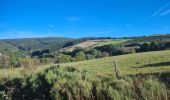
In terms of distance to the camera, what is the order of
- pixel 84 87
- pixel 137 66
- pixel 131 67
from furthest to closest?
pixel 137 66 → pixel 131 67 → pixel 84 87

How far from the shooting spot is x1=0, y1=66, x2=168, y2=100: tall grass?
343 inches

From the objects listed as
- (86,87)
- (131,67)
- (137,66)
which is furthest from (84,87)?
(137,66)

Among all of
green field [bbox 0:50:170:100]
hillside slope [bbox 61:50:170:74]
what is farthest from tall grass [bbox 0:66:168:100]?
hillside slope [bbox 61:50:170:74]

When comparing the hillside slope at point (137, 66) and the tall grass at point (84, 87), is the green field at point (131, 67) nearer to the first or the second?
the hillside slope at point (137, 66)

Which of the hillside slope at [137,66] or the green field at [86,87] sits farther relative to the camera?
the hillside slope at [137,66]

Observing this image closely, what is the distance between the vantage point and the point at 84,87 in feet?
32.9

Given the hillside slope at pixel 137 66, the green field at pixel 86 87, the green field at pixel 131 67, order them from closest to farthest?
the green field at pixel 86 87
the green field at pixel 131 67
the hillside slope at pixel 137 66

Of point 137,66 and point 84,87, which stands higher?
point 84,87

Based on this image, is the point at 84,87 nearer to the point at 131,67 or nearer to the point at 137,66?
the point at 131,67

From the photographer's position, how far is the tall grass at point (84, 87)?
8711mm

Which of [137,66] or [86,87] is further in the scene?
[137,66]

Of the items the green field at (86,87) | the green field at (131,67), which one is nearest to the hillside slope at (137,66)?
the green field at (131,67)

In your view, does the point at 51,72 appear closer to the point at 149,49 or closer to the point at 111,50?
the point at 149,49

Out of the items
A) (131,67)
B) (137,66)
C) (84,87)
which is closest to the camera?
(84,87)
